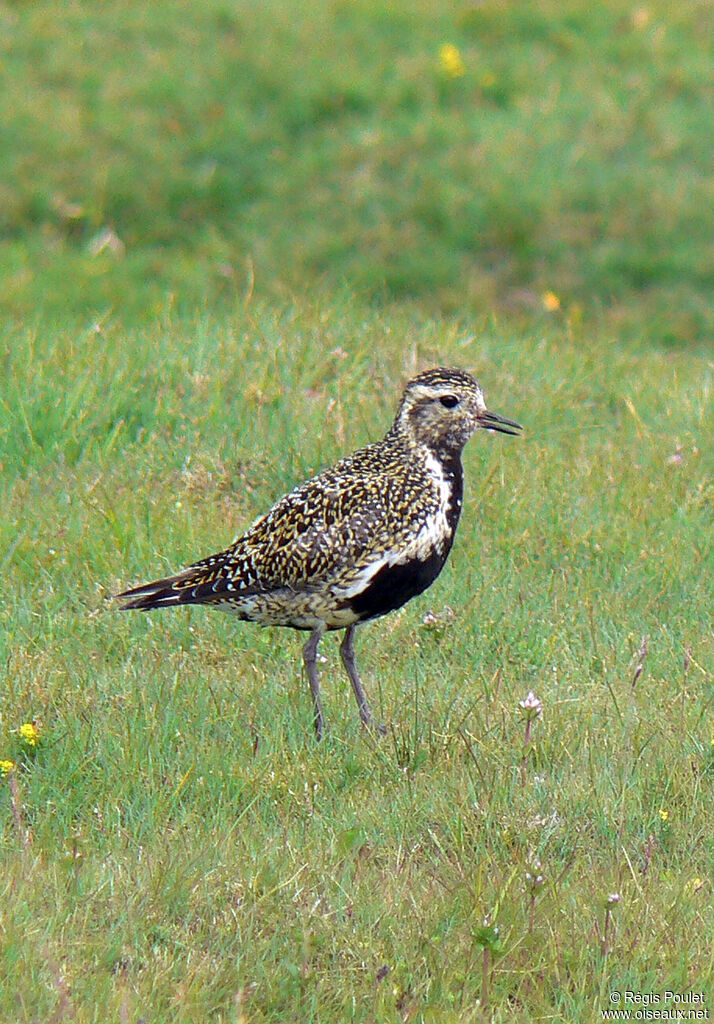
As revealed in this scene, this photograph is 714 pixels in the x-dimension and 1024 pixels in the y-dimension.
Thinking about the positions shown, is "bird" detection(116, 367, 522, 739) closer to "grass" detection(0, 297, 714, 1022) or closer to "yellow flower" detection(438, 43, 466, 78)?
"grass" detection(0, 297, 714, 1022)

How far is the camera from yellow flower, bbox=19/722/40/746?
4.94 meters

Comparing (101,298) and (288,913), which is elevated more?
(288,913)

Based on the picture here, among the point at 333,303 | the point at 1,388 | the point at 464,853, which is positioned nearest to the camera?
the point at 464,853

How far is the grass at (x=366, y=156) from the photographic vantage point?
41.0 ft

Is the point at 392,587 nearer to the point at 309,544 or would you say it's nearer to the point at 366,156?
the point at 309,544

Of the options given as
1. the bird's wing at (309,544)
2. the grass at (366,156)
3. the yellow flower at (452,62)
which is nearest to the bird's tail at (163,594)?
the bird's wing at (309,544)

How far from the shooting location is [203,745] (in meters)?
5.06

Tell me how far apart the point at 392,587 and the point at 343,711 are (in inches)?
21.8

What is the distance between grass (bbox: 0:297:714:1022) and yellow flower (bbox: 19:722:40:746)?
0.13 ft

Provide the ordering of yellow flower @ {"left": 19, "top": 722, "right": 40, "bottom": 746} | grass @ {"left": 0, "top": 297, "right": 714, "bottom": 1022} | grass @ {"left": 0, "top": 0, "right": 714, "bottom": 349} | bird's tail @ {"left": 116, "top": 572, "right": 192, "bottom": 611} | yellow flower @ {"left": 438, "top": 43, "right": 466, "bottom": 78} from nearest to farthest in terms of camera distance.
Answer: grass @ {"left": 0, "top": 297, "right": 714, "bottom": 1022}
yellow flower @ {"left": 19, "top": 722, "right": 40, "bottom": 746}
bird's tail @ {"left": 116, "top": 572, "right": 192, "bottom": 611}
grass @ {"left": 0, "top": 0, "right": 714, "bottom": 349}
yellow flower @ {"left": 438, "top": 43, "right": 466, "bottom": 78}

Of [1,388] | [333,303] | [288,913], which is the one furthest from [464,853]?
[333,303]

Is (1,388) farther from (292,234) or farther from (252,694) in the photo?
(292,234)

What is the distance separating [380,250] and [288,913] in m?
9.22

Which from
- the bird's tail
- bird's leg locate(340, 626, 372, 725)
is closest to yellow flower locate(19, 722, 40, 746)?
the bird's tail
